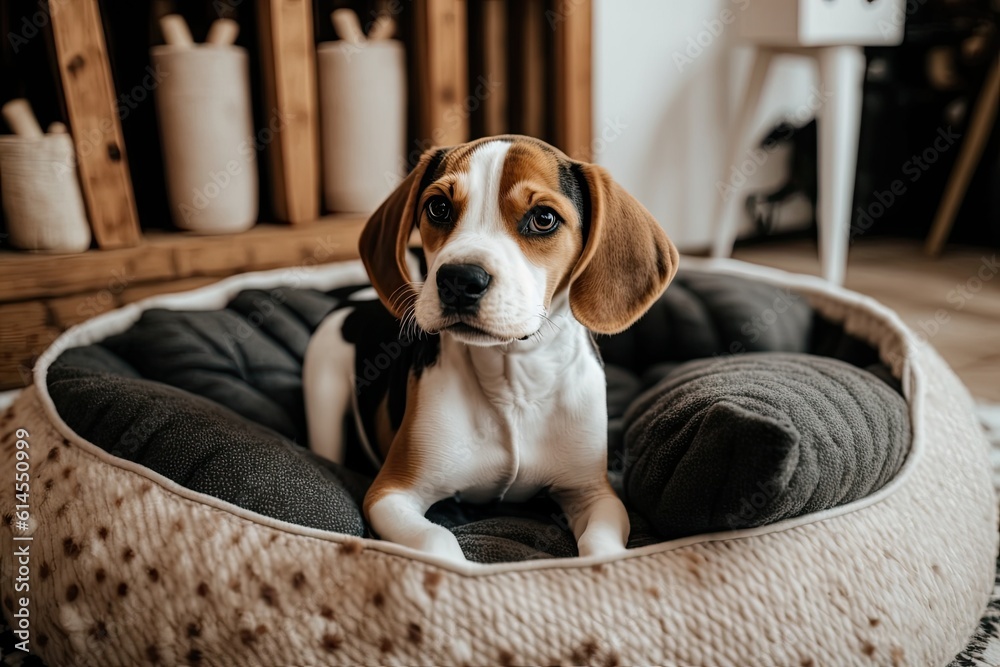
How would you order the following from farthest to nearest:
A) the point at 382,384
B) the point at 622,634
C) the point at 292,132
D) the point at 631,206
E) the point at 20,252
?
the point at 292,132, the point at 20,252, the point at 382,384, the point at 631,206, the point at 622,634

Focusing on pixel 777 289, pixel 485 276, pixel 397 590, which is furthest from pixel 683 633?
pixel 777 289

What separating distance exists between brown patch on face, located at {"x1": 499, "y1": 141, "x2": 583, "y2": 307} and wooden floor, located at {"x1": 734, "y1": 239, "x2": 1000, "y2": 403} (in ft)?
5.97

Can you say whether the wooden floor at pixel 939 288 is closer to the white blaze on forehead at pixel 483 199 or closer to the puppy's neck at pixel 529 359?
the puppy's neck at pixel 529 359

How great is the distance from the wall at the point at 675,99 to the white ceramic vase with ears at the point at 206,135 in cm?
163

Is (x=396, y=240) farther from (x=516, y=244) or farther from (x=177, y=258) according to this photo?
(x=177, y=258)

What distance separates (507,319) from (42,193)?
1837 mm

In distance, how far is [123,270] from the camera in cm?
266

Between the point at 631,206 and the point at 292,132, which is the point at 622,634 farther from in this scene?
the point at 292,132

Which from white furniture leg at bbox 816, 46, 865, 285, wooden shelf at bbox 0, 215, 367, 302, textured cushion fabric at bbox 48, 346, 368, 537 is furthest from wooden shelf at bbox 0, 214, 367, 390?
white furniture leg at bbox 816, 46, 865, 285

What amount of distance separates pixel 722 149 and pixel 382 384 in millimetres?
3160

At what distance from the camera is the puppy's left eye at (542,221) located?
137cm

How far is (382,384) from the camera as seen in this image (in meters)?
1.82

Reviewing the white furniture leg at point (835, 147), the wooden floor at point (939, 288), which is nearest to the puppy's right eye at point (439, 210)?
the wooden floor at point (939, 288)

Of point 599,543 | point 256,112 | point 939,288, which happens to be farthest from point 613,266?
point 939,288
